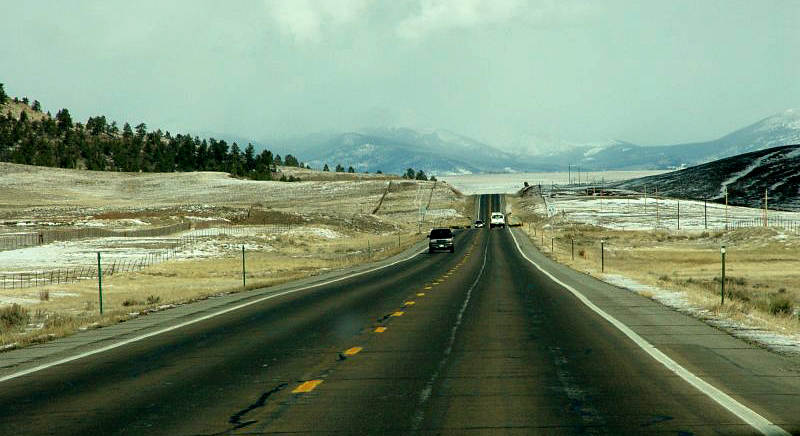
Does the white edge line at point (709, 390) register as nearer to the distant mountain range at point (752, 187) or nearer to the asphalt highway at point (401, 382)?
the asphalt highway at point (401, 382)

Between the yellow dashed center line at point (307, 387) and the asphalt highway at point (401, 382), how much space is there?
71 millimetres

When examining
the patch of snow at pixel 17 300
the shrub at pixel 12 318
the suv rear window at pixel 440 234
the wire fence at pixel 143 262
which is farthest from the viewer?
the suv rear window at pixel 440 234

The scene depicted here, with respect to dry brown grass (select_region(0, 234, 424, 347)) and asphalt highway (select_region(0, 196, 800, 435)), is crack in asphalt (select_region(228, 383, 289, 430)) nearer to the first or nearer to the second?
asphalt highway (select_region(0, 196, 800, 435))

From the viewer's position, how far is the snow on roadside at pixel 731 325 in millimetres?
14242

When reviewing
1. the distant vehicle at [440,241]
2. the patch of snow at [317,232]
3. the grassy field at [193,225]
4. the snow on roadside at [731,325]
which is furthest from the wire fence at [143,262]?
the snow on roadside at [731,325]

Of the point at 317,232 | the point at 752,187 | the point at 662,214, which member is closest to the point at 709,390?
the point at 317,232

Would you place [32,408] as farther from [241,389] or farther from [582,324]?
[582,324]

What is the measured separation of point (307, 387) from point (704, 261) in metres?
63.3

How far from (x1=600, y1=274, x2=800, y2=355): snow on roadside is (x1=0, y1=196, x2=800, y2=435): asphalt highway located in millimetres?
484

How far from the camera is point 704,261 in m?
69.3

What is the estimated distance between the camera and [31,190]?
512ft

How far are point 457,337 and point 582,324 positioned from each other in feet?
10.4

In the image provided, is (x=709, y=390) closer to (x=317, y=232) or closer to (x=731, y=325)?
(x=731, y=325)

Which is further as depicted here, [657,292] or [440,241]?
[440,241]
